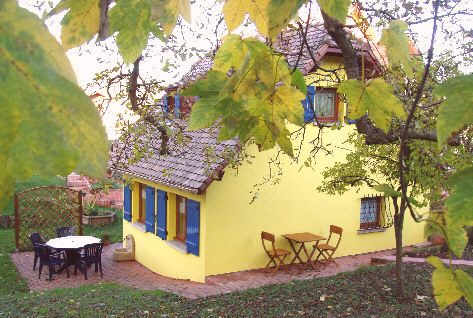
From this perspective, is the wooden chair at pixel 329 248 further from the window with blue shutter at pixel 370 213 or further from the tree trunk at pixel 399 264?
the tree trunk at pixel 399 264

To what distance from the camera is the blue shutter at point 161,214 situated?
10.8 meters

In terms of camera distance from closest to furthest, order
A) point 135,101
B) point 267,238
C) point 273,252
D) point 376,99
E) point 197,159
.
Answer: point 376,99 < point 135,101 < point 197,159 < point 267,238 < point 273,252

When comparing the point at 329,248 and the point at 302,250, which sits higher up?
the point at 329,248

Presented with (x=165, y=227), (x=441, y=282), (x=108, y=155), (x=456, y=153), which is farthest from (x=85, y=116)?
(x=165, y=227)

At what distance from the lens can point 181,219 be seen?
1077 centimetres

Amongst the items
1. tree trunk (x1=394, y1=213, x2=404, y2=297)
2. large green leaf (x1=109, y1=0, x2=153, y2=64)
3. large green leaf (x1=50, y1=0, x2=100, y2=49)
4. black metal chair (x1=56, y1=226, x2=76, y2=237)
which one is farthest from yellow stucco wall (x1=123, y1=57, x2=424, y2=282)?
large green leaf (x1=50, y1=0, x2=100, y2=49)

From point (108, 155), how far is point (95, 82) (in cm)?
616

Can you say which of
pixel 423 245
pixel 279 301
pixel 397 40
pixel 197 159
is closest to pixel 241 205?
pixel 197 159

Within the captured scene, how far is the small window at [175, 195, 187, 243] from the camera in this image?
10586 millimetres

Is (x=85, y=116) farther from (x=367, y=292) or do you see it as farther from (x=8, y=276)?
(x=8, y=276)

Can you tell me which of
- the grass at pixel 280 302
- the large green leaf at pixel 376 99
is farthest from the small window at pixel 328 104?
the large green leaf at pixel 376 99

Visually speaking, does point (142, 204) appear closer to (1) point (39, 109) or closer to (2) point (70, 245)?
(2) point (70, 245)

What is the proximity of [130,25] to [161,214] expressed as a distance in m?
10.1

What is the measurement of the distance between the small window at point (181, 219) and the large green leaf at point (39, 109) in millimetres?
10187
